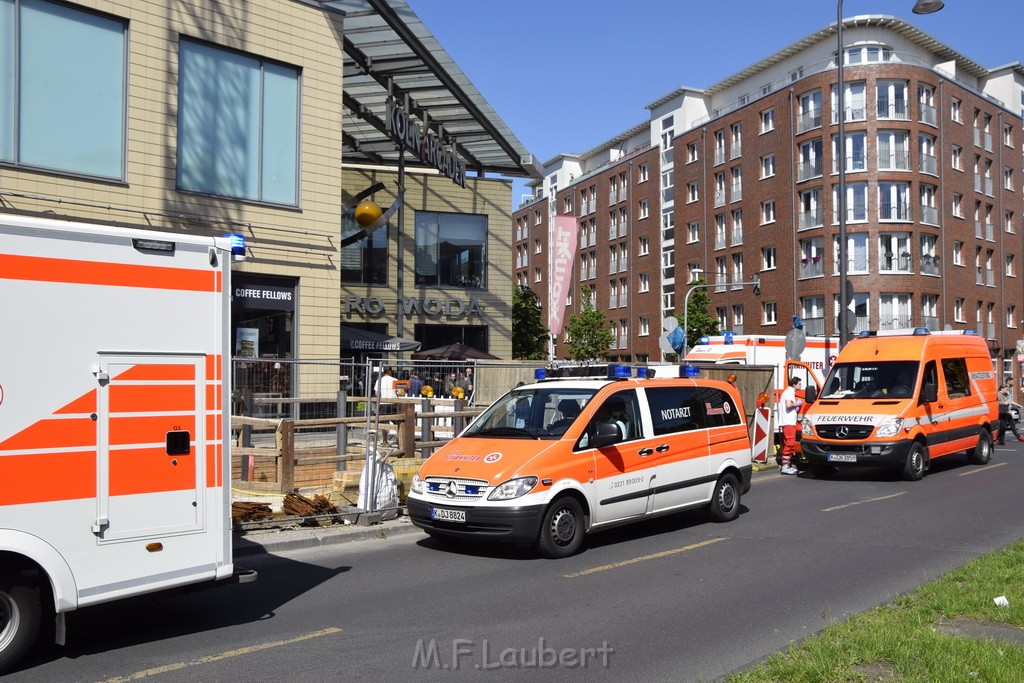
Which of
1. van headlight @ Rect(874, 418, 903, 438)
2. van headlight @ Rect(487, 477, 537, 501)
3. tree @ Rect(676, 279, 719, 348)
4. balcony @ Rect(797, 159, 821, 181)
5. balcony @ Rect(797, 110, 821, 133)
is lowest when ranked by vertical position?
van headlight @ Rect(487, 477, 537, 501)

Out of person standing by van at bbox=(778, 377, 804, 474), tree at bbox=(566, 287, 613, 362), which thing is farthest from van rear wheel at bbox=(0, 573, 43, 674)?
tree at bbox=(566, 287, 613, 362)

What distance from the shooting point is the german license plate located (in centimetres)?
877

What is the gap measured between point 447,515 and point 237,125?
1197cm

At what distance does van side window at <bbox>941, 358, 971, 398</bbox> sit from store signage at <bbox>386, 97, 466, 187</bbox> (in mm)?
14784

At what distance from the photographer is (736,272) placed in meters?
52.6

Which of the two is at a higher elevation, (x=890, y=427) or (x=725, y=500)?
(x=890, y=427)

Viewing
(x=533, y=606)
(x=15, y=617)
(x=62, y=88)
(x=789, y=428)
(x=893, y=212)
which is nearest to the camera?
(x=15, y=617)

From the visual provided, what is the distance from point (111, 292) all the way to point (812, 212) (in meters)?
45.8

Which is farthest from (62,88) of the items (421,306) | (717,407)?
(421,306)

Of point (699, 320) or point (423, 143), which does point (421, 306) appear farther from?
point (699, 320)

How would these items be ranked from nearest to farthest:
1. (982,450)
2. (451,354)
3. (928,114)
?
(982,450) < (451,354) < (928,114)

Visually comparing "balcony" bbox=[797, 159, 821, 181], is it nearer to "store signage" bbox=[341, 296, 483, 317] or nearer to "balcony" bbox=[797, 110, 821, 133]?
"balcony" bbox=[797, 110, 821, 133]

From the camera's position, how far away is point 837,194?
45.7 metres

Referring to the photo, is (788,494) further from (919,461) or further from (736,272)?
(736,272)
